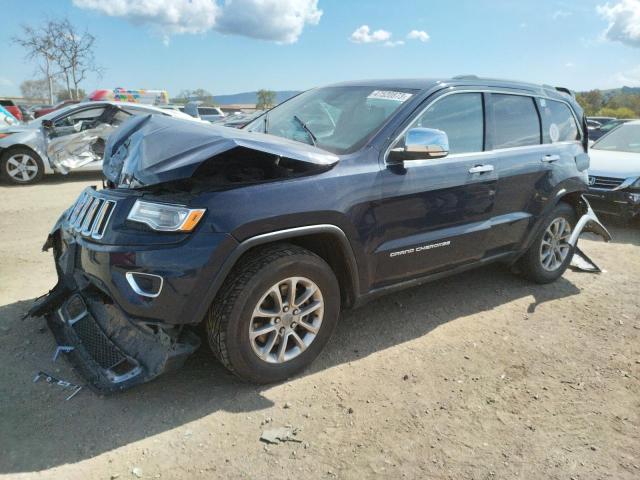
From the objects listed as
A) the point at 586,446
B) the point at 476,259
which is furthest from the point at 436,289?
the point at 586,446

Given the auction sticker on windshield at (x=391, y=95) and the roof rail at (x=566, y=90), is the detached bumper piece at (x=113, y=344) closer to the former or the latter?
the auction sticker on windshield at (x=391, y=95)

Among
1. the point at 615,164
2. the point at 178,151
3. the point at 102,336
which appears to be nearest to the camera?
the point at 178,151

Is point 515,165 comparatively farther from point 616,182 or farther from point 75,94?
point 75,94

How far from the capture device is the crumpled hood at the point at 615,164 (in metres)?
7.21

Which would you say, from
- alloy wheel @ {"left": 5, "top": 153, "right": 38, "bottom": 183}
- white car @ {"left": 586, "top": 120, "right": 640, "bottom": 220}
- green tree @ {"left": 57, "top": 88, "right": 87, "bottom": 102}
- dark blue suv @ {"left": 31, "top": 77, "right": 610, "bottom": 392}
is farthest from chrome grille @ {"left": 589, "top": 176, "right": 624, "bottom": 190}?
green tree @ {"left": 57, "top": 88, "right": 87, "bottom": 102}

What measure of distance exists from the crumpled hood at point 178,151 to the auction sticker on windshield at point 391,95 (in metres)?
0.77

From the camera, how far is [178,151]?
105 inches

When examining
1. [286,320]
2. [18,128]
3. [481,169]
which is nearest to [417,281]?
[481,169]

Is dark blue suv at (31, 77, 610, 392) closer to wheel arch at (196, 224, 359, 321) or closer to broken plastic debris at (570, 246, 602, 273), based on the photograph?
wheel arch at (196, 224, 359, 321)

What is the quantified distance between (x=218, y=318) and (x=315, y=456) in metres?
0.86

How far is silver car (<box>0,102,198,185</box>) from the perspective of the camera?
912cm

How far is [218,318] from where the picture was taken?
106 inches

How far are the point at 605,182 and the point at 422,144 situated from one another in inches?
219

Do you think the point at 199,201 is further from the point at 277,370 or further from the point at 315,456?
the point at 315,456
